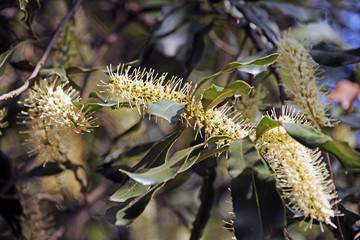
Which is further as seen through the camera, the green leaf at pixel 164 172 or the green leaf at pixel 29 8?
the green leaf at pixel 29 8

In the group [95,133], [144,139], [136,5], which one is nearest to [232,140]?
[144,139]

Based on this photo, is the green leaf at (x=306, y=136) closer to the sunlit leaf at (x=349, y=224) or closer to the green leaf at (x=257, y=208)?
the green leaf at (x=257, y=208)

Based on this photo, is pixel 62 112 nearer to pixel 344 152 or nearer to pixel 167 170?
pixel 167 170

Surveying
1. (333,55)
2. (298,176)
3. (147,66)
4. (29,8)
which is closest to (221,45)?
(147,66)

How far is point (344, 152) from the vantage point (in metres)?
0.79

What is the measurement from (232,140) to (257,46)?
764 millimetres

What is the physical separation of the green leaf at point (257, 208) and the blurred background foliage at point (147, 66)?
5.5 inches

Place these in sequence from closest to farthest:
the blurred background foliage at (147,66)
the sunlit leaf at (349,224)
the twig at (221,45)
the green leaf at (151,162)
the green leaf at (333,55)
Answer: the green leaf at (151,162)
the sunlit leaf at (349,224)
the green leaf at (333,55)
the blurred background foliage at (147,66)
the twig at (221,45)

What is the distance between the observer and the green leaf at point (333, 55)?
1222 millimetres

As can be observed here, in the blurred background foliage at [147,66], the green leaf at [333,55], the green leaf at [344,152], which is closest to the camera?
the green leaf at [344,152]

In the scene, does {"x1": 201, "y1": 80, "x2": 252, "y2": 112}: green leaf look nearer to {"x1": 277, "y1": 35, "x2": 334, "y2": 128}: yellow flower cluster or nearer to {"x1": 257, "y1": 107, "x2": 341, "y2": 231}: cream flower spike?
{"x1": 257, "y1": 107, "x2": 341, "y2": 231}: cream flower spike

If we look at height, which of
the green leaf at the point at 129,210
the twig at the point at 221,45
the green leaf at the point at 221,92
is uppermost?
the green leaf at the point at 221,92

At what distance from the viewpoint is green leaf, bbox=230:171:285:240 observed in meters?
0.82

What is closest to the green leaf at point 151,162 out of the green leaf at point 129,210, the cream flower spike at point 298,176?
the green leaf at point 129,210
